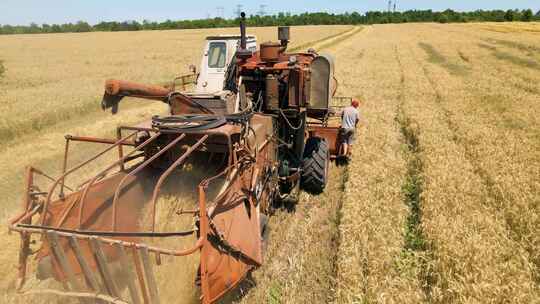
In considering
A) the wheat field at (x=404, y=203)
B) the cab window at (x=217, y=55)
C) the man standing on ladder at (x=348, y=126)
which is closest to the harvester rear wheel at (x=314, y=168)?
the wheat field at (x=404, y=203)

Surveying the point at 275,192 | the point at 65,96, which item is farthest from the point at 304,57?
the point at 65,96

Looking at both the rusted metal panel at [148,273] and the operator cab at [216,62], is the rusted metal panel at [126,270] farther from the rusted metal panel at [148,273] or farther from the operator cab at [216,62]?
the operator cab at [216,62]

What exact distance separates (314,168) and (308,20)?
97163 mm

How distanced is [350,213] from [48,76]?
19978 mm

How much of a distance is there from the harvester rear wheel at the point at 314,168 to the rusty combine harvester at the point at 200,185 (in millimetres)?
18

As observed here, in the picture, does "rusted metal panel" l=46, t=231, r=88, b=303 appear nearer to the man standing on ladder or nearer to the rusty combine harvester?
the rusty combine harvester

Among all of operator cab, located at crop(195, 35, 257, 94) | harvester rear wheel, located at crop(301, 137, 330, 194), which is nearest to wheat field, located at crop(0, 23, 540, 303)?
harvester rear wheel, located at crop(301, 137, 330, 194)

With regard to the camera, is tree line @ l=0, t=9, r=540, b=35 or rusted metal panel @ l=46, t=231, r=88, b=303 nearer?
rusted metal panel @ l=46, t=231, r=88, b=303

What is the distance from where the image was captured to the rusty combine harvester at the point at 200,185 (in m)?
3.20

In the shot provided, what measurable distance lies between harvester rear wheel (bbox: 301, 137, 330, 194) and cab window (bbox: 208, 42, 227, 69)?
2.07 m

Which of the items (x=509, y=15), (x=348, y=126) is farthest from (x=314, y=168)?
(x=509, y=15)

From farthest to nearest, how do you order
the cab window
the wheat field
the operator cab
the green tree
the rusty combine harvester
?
the green tree, the cab window, the operator cab, the wheat field, the rusty combine harvester

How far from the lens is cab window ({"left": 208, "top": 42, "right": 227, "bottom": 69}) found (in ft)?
20.3

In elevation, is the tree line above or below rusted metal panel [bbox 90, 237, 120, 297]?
above
